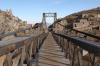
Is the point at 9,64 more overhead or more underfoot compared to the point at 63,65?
more overhead

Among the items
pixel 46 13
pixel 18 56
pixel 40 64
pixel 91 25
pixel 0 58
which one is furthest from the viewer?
pixel 46 13

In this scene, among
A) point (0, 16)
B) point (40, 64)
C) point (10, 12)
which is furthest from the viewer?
point (10, 12)

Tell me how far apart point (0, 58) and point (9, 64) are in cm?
38

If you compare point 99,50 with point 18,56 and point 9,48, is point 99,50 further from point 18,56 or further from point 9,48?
point 18,56

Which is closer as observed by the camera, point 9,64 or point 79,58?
point 9,64

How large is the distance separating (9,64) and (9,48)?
0.21m

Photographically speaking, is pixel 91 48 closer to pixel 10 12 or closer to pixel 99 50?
pixel 99 50

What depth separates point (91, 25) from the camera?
229ft

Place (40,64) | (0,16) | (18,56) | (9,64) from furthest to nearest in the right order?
(0,16) → (40,64) → (18,56) → (9,64)

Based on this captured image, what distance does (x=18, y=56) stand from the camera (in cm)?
479

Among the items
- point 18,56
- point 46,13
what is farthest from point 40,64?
Result: point 46,13

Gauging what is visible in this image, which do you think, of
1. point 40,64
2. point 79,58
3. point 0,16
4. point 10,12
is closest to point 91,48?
point 79,58

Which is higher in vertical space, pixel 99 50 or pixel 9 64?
pixel 99 50

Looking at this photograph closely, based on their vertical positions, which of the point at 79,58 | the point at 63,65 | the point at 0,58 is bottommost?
the point at 63,65
